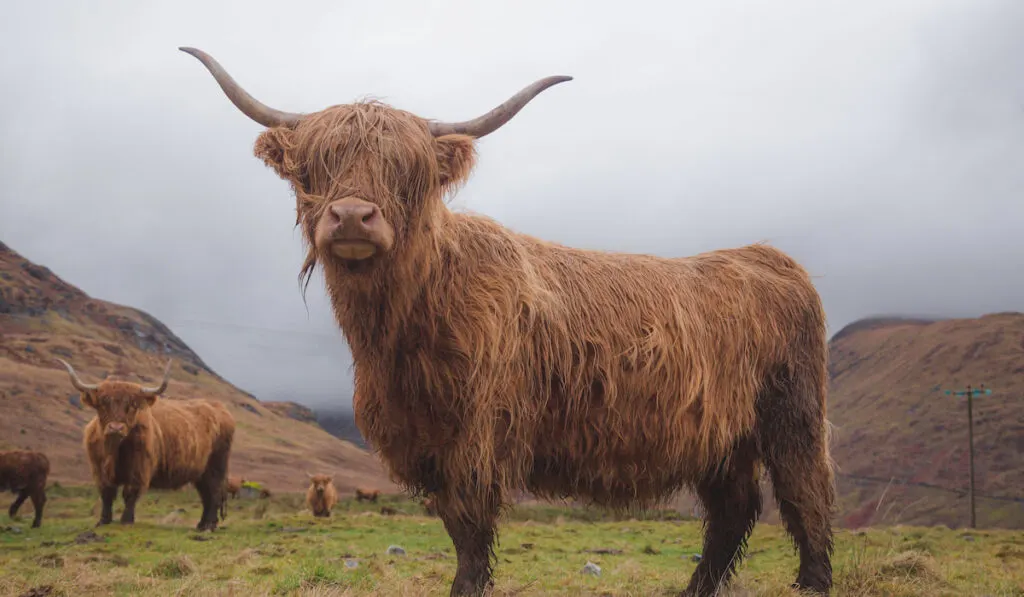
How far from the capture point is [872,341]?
27.4 m

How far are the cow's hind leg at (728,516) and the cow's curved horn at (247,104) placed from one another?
329 cm

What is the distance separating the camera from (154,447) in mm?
11359

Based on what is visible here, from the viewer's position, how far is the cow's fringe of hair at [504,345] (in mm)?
3062

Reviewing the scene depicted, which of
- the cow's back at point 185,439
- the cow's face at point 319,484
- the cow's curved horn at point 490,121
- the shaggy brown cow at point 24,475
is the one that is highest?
the cow's curved horn at point 490,121

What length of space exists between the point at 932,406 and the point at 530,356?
88.2 feet

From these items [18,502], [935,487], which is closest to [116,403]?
[18,502]

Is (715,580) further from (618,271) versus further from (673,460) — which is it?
(618,271)

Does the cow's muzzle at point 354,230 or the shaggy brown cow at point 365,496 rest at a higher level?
the cow's muzzle at point 354,230

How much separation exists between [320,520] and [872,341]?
76.0ft

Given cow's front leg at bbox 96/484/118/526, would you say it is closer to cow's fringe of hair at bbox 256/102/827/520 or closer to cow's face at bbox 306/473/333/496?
cow's face at bbox 306/473/333/496

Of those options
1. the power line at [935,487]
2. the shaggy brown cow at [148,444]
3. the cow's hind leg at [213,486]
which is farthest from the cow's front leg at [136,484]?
the power line at [935,487]

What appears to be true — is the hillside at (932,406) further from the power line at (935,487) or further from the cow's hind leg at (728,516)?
the cow's hind leg at (728,516)

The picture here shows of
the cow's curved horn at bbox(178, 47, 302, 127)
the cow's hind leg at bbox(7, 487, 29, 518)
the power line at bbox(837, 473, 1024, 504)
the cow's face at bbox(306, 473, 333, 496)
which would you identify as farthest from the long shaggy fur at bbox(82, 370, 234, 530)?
the power line at bbox(837, 473, 1024, 504)

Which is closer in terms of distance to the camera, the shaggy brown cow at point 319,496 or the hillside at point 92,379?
the shaggy brown cow at point 319,496
